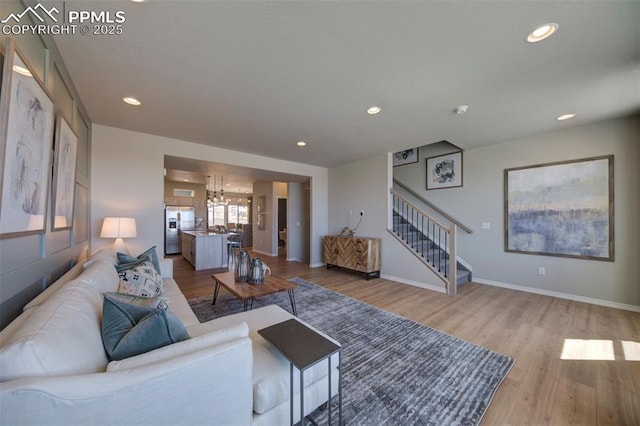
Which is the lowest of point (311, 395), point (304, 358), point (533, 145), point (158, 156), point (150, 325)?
point (311, 395)

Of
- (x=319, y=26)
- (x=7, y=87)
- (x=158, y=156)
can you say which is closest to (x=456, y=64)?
(x=319, y=26)

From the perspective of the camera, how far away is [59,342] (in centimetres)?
83

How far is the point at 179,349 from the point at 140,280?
1.39 metres

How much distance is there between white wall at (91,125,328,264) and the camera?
3.32 metres

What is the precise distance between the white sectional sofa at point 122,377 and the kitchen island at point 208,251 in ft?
14.2

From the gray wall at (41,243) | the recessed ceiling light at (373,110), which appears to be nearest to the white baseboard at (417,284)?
the recessed ceiling light at (373,110)

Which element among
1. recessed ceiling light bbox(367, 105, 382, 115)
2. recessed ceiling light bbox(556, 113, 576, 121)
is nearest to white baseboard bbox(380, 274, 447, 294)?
recessed ceiling light bbox(556, 113, 576, 121)

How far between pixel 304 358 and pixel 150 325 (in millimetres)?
747

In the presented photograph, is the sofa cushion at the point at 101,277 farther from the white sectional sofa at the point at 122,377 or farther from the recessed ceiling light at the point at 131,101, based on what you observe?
the recessed ceiling light at the point at 131,101

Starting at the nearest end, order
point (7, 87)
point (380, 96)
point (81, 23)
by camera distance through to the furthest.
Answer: point (7, 87) < point (81, 23) < point (380, 96)

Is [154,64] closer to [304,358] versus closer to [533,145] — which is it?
[304,358]

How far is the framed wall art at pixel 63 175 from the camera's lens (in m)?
1.74

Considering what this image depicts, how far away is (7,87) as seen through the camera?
1044mm

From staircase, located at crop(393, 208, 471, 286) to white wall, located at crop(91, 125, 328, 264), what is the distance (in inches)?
165
